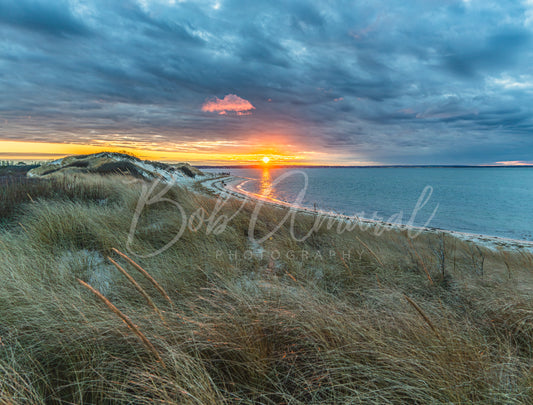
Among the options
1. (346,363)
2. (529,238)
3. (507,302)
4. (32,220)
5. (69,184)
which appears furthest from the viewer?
(529,238)

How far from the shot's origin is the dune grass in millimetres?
1562

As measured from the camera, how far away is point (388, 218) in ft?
70.2

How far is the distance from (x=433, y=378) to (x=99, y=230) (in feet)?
17.0

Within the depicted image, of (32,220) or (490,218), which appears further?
(490,218)

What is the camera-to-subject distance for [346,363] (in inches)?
69.5

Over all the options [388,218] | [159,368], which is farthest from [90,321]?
[388,218]

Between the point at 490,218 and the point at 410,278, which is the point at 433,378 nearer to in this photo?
the point at 410,278

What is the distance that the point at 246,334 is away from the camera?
1.97m

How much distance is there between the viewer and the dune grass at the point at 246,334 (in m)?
1.56

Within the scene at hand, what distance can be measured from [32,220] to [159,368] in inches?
206

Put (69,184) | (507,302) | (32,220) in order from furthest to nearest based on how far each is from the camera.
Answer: (69,184), (32,220), (507,302)

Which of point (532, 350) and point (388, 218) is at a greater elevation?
point (532, 350)

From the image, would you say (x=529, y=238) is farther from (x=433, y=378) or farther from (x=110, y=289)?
(x=110, y=289)

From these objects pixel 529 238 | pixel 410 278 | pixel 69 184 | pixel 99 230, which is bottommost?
pixel 529 238
